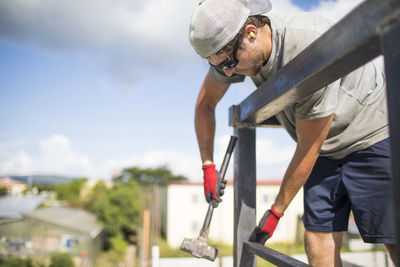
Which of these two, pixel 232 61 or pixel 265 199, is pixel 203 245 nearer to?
pixel 232 61

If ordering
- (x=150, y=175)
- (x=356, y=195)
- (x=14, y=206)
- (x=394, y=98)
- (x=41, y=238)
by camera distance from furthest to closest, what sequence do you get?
(x=150, y=175)
(x=41, y=238)
(x=14, y=206)
(x=356, y=195)
(x=394, y=98)

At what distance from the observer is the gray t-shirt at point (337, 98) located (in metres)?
1.07

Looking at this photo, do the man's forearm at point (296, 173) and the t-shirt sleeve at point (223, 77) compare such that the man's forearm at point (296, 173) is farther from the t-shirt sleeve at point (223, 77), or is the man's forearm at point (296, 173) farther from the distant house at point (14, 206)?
the distant house at point (14, 206)

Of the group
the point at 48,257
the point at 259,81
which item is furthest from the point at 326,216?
the point at 48,257

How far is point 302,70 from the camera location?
2.68 feet

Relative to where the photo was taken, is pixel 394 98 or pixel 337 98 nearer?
pixel 394 98

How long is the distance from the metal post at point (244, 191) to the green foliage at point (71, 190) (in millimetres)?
40871

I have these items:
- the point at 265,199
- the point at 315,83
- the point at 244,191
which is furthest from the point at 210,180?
the point at 265,199

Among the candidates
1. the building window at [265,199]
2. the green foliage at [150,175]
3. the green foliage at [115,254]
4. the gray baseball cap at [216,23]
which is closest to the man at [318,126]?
the gray baseball cap at [216,23]

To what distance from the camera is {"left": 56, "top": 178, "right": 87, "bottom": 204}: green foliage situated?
129 ft

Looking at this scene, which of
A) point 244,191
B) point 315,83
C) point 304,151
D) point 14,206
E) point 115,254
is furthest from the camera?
point 115,254

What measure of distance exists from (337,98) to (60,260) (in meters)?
14.0

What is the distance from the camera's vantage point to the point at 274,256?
40.3 inches

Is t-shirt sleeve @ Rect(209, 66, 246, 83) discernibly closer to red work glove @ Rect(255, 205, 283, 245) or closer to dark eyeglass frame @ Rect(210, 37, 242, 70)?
dark eyeglass frame @ Rect(210, 37, 242, 70)
